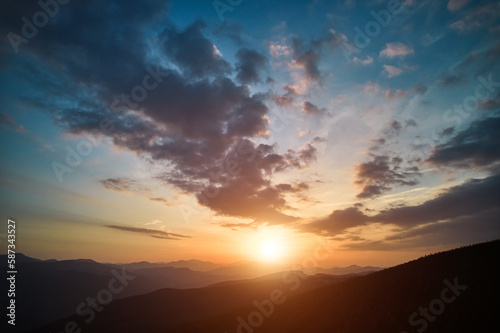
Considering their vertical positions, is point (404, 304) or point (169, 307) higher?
point (404, 304)

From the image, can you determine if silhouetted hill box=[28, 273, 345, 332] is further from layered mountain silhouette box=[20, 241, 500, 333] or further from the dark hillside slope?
the dark hillside slope

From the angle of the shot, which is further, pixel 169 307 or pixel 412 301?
pixel 169 307

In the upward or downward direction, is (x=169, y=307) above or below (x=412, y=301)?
below

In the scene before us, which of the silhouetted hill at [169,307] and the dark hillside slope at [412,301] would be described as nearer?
the dark hillside slope at [412,301]

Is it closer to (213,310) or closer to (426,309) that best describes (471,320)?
(426,309)

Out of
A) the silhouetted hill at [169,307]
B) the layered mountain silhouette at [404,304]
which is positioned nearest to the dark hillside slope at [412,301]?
the layered mountain silhouette at [404,304]

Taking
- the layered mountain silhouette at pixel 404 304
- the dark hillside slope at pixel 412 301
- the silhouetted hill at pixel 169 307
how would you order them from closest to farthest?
1. the dark hillside slope at pixel 412 301
2. the layered mountain silhouette at pixel 404 304
3. the silhouetted hill at pixel 169 307

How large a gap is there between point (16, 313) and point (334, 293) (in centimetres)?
25648

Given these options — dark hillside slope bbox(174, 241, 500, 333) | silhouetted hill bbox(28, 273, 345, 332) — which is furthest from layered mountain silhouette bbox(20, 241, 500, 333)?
silhouetted hill bbox(28, 273, 345, 332)

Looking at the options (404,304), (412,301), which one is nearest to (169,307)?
(404,304)

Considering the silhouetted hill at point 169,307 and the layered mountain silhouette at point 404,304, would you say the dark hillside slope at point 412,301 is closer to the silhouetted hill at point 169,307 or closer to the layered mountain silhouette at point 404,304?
the layered mountain silhouette at point 404,304

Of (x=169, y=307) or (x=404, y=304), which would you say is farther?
(x=169, y=307)

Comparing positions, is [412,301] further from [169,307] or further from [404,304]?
[169,307]

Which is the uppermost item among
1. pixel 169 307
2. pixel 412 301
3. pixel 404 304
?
pixel 412 301
